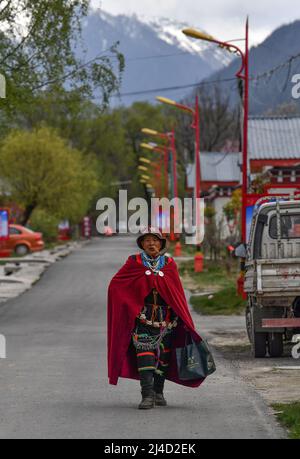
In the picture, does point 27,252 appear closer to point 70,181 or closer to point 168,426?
point 70,181

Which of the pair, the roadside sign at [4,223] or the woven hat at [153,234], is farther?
the roadside sign at [4,223]

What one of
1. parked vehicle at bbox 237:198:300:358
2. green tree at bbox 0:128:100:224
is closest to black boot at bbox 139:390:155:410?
parked vehicle at bbox 237:198:300:358

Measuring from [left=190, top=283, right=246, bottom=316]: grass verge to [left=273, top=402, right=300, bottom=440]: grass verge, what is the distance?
568 inches

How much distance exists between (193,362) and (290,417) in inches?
51.3

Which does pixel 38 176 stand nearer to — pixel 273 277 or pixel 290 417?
pixel 273 277

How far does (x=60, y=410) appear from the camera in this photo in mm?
10797

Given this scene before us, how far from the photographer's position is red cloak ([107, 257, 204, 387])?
10.9 meters

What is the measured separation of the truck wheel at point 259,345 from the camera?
52.3 feet

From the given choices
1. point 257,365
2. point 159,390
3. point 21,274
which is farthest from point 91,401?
point 21,274

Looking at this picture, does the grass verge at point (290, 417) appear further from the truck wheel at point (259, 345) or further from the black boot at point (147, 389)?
the truck wheel at point (259, 345)

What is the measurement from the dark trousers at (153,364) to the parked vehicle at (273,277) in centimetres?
429

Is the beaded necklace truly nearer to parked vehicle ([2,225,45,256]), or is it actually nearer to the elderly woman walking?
the elderly woman walking

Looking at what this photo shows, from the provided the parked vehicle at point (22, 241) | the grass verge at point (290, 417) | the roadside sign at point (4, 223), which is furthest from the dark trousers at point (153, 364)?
the parked vehicle at point (22, 241)
